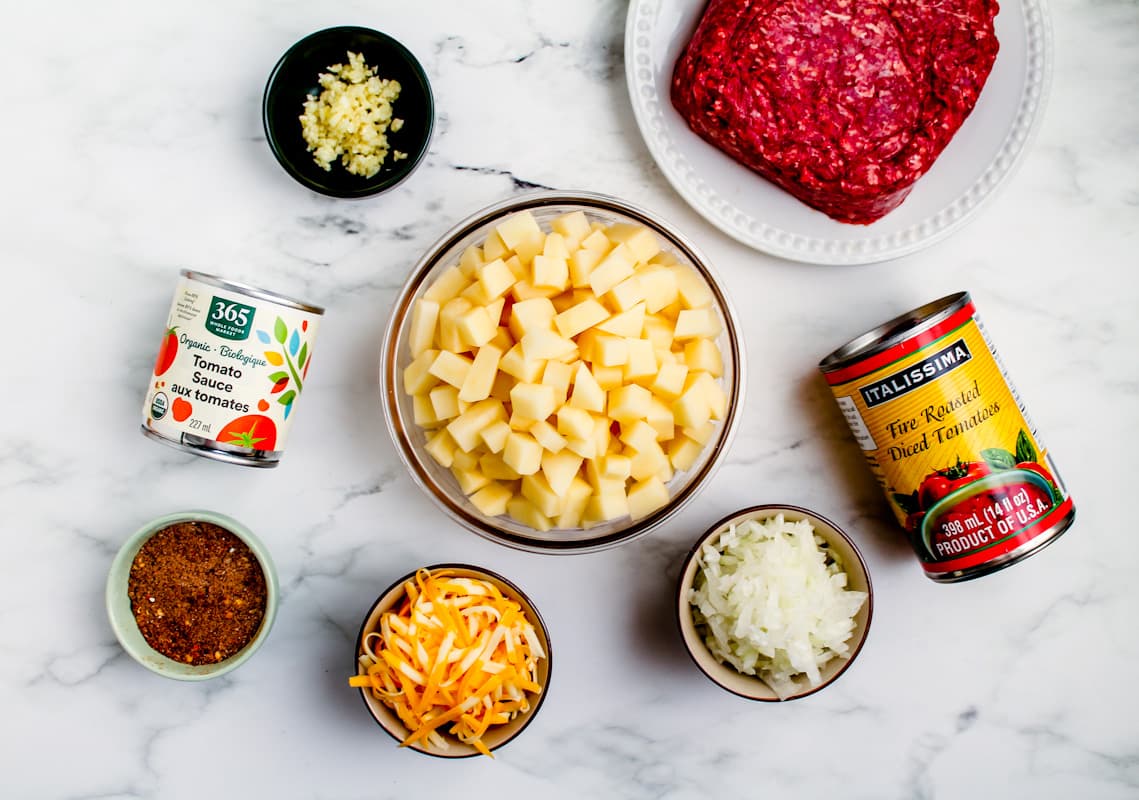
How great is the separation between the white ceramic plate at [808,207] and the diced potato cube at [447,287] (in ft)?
1.38

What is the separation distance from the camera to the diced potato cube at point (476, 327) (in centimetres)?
123

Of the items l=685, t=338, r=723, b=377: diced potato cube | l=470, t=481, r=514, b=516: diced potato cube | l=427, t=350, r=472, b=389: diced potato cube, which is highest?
l=685, t=338, r=723, b=377: diced potato cube

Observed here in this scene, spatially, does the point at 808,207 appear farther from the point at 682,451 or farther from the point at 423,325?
the point at 423,325

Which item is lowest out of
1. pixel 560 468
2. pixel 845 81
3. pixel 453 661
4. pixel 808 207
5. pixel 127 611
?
pixel 127 611

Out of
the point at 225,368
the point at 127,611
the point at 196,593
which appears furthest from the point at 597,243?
the point at 127,611

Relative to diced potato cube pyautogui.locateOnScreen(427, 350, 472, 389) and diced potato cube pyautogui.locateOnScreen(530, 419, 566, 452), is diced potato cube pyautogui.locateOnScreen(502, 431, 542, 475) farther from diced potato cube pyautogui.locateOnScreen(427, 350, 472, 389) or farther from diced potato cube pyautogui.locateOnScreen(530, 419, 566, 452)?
diced potato cube pyautogui.locateOnScreen(427, 350, 472, 389)

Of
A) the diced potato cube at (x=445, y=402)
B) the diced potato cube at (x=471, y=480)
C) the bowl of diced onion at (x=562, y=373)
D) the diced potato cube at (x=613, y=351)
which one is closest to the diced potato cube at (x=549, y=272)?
the bowl of diced onion at (x=562, y=373)

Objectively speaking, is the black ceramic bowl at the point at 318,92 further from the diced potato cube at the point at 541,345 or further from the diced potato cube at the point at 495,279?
the diced potato cube at the point at 541,345

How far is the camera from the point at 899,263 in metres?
1.57

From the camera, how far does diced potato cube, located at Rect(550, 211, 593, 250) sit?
1.32m

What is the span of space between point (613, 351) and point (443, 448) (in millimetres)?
331

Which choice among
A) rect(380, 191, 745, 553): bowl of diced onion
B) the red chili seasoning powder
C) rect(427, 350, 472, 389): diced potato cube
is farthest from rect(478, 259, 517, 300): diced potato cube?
the red chili seasoning powder

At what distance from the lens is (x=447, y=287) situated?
1.36m

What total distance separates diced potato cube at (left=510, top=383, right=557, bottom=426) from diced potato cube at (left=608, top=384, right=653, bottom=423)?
98 millimetres
